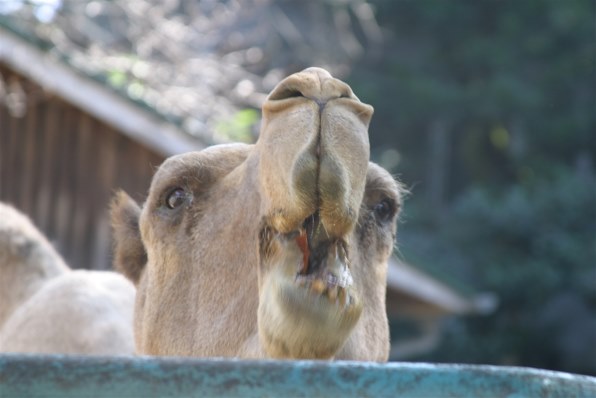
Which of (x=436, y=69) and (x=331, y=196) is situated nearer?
(x=331, y=196)

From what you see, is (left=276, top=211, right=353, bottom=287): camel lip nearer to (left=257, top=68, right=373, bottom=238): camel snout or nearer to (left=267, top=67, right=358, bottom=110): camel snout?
(left=257, top=68, right=373, bottom=238): camel snout

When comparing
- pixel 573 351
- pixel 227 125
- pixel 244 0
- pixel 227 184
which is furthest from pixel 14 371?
pixel 573 351

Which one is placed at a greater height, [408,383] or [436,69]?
[436,69]

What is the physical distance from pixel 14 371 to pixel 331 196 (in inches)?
39.5

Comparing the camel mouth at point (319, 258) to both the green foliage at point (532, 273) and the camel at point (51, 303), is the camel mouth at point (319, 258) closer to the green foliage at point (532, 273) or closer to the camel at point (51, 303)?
the camel at point (51, 303)

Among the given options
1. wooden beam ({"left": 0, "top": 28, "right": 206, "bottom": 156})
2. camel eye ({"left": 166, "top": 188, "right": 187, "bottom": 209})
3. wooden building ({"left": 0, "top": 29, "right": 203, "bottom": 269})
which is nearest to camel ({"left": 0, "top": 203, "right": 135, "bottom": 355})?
camel eye ({"left": 166, "top": 188, "right": 187, "bottom": 209})

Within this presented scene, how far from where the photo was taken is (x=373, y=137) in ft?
112

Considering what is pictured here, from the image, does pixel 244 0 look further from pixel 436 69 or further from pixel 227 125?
pixel 436 69

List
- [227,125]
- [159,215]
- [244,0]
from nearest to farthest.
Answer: [159,215], [227,125], [244,0]

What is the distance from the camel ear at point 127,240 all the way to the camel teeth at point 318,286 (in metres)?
1.64

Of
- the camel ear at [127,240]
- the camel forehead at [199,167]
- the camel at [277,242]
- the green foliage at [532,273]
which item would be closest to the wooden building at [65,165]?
the camel ear at [127,240]

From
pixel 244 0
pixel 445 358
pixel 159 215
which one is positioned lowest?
pixel 445 358

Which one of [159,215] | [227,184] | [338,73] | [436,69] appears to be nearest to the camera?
[227,184]

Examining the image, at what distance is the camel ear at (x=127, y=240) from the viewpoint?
3.79m
